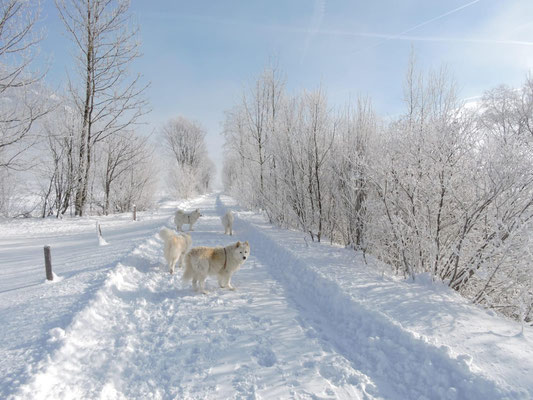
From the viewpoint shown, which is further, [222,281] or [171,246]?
[171,246]

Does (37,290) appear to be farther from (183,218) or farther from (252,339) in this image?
(183,218)

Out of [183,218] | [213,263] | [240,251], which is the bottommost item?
[213,263]

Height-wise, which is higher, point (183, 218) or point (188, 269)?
point (183, 218)

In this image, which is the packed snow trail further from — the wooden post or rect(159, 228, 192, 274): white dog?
rect(159, 228, 192, 274): white dog

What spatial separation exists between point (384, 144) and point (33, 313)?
23.3 ft

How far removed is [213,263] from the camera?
4.86m

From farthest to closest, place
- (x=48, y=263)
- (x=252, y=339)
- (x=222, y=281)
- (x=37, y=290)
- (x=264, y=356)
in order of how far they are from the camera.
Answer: (x=222, y=281) → (x=48, y=263) → (x=37, y=290) → (x=252, y=339) → (x=264, y=356)

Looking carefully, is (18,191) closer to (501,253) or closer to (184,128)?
(501,253)

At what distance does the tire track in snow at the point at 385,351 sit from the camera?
2389mm

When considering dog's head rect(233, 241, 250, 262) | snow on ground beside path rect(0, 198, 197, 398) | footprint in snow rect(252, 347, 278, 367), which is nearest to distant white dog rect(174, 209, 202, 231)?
snow on ground beside path rect(0, 198, 197, 398)

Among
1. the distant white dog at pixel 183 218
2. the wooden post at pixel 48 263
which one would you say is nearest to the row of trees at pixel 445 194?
the distant white dog at pixel 183 218

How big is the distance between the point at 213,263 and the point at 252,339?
6.19ft

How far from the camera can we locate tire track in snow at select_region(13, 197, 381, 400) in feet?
7.84

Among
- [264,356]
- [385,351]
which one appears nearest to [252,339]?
[264,356]
